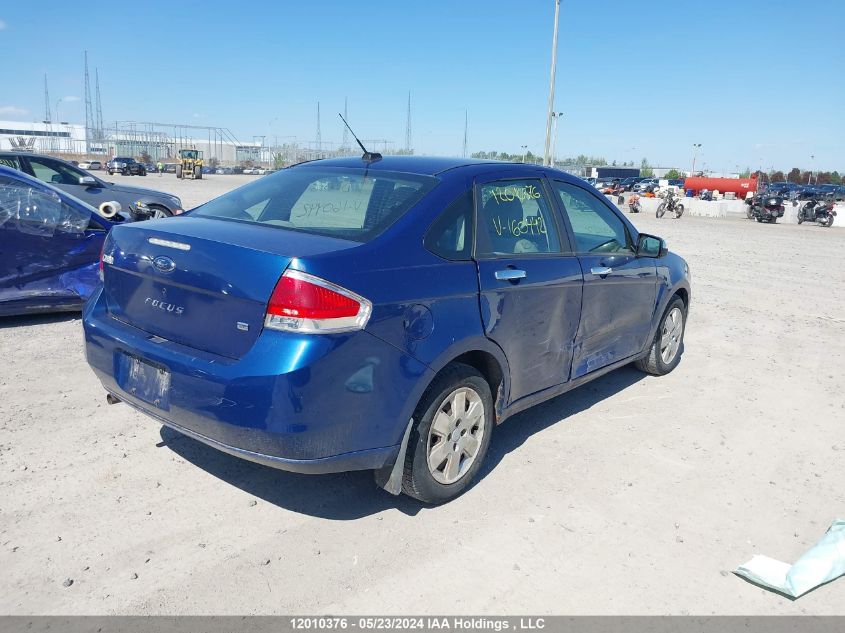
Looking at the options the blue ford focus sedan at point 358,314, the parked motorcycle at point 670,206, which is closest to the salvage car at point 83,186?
the blue ford focus sedan at point 358,314

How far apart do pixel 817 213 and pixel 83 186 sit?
29.4 m

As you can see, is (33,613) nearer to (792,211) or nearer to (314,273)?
(314,273)

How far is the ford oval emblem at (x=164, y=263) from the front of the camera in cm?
321

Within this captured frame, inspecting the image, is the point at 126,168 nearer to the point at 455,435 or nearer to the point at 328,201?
the point at 328,201

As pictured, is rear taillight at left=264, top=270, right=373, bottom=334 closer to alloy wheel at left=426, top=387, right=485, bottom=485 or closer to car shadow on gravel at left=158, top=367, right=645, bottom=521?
alloy wheel at left=426, top=387, right=485, bottom=485

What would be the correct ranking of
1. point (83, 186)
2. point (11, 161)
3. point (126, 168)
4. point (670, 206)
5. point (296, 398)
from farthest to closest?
point (126, 168) < point (670, 206) < point (83, 186) < point (11, 161) < point (296, 398)

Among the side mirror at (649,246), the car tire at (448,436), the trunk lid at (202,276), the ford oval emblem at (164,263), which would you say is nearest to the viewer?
the trunk lid at (202,276)

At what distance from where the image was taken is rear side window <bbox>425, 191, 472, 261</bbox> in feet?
11.3

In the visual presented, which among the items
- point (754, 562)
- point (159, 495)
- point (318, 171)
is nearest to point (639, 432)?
point (754, 562)

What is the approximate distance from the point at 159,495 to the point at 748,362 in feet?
18.0

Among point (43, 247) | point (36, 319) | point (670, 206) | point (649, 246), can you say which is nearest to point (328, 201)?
point (649, 246)

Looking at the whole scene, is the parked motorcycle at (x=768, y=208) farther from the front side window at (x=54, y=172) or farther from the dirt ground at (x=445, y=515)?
the front side window at (x=54, y=172)

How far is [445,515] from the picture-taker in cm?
356

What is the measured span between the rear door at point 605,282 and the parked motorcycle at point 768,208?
28.8 m
